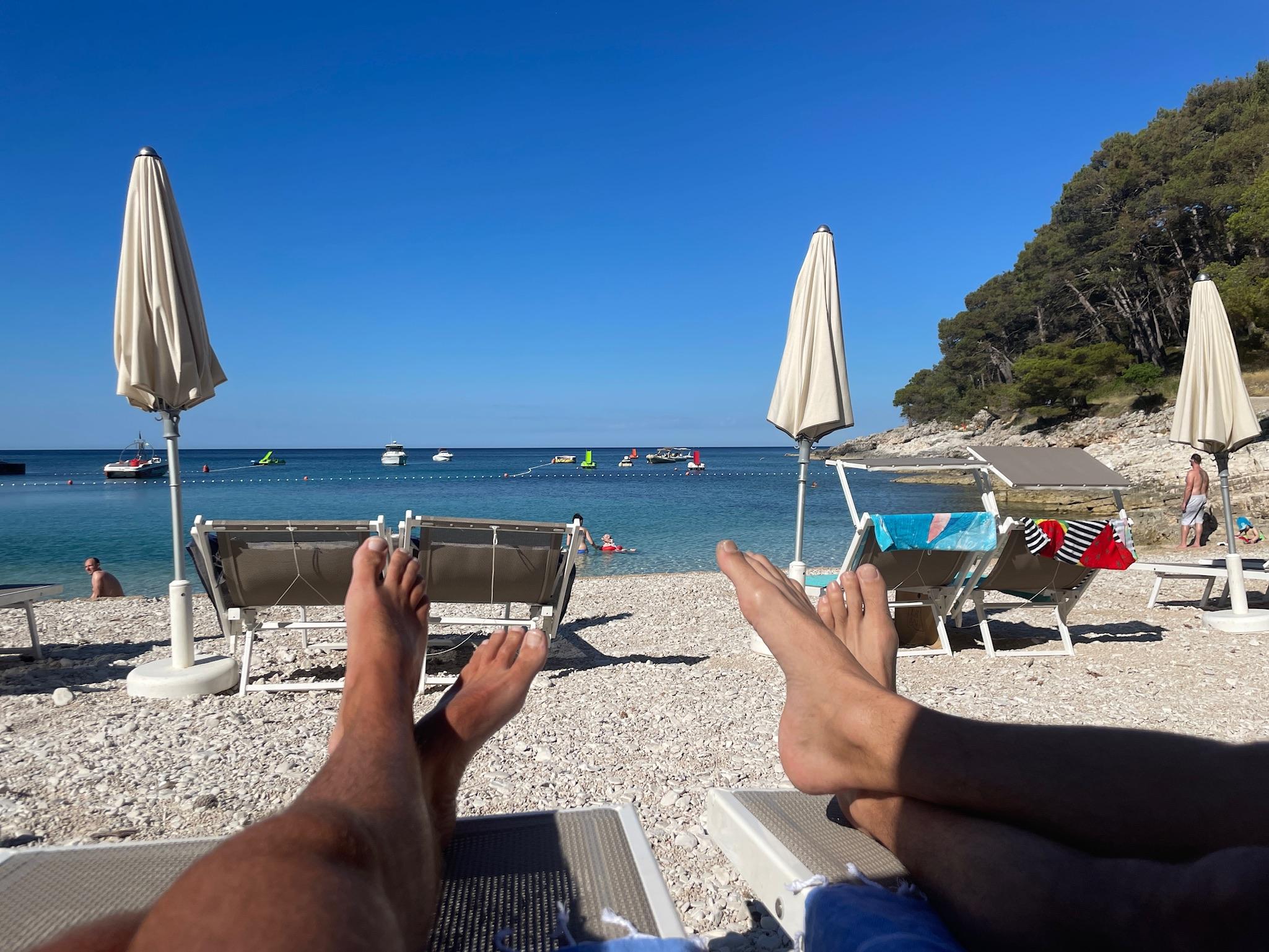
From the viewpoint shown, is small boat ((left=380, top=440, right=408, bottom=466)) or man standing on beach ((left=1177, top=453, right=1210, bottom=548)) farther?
small boat ((left=380, top=440, right=408, bottom=466))

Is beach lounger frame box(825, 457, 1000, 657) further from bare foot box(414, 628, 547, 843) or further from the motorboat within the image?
the motorboat

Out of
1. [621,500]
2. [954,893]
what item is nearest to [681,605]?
[954,893]

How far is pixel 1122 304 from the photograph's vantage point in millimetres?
28828

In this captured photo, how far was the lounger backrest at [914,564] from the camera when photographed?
3830mm

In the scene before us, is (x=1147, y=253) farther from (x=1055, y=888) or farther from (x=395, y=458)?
(x=395, y=458)

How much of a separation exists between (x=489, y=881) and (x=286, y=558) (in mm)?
2484

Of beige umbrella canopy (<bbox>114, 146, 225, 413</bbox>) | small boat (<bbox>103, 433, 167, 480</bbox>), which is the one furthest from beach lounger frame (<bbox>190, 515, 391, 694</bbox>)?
small boat (<bbox>103, 433, 167, 480</bbox>)

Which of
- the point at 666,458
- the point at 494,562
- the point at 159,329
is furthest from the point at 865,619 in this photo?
the point at 666,458

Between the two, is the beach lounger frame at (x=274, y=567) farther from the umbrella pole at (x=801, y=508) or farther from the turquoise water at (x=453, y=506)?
the turquoise water at (x=453, y=506)

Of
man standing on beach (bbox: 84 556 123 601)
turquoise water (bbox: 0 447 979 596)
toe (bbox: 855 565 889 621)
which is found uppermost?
toe (bbox: 855 565 889 621)

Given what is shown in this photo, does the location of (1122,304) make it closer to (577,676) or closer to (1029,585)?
(1029,585)

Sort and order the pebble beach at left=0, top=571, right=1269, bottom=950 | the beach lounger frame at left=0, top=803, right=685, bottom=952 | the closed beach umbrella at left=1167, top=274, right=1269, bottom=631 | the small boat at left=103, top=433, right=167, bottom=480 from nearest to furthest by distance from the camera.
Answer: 1. the beach lounger frame at left=0, top=803, right=685, bottom=952
2. the pebble beach at left=0, top=571, right=1269, bottom=950
3. the closed beach umbrella at left=1167, top=274, right=1269, bottom=631
4. the small boat at left=103, top=433, right=167, bottom=480

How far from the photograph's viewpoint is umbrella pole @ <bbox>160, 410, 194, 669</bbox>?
3330mm

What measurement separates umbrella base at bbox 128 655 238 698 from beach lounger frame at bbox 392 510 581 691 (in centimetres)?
85
